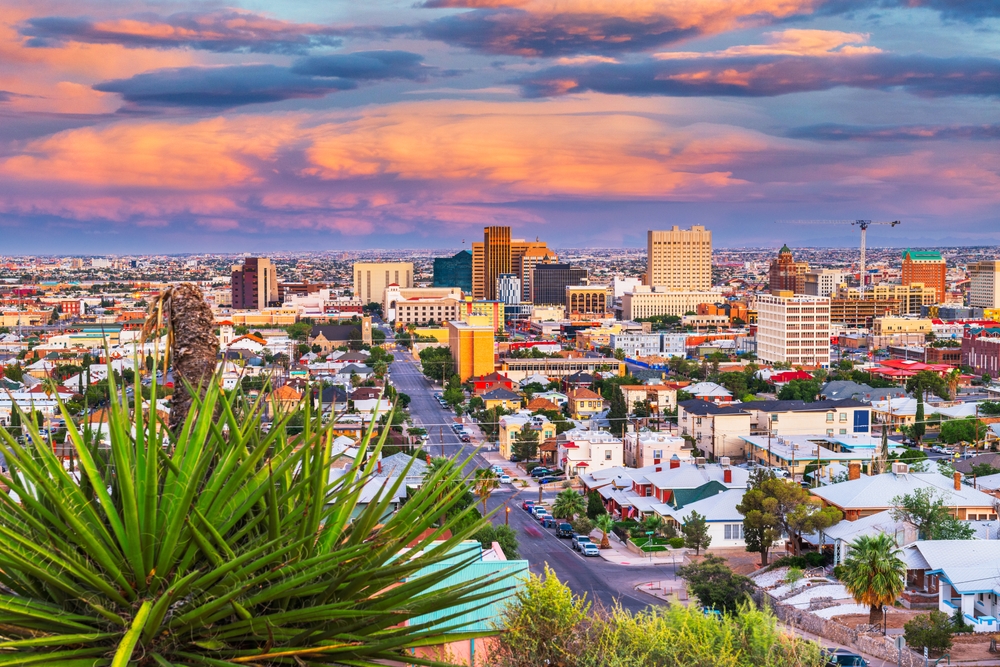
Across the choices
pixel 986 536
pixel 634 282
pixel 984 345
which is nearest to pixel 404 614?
pixel 986 536

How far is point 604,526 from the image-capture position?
33812 millimetres

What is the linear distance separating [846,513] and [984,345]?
198 ft

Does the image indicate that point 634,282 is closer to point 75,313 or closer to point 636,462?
point 75,313

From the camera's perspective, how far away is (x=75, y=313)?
495 feet

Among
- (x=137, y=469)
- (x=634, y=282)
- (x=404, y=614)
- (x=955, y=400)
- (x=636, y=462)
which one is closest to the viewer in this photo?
(x=137, y=469)

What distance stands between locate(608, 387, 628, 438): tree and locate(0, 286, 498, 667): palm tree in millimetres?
49499

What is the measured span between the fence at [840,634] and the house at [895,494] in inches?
284

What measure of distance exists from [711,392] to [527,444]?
778 inches

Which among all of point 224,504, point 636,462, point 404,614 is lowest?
point 636,462

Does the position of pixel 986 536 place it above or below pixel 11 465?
below

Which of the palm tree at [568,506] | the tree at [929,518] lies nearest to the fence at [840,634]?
the tree at [929,518]

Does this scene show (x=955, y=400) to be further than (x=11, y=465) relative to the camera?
Yes

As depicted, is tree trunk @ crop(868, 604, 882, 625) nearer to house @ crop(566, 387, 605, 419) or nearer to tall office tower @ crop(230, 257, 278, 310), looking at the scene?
house @ crop(566, 387, 605, 419)

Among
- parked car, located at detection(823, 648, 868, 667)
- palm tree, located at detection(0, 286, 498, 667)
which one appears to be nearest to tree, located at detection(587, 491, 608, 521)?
parked car, located at detection(823, 648, 868, 667)
